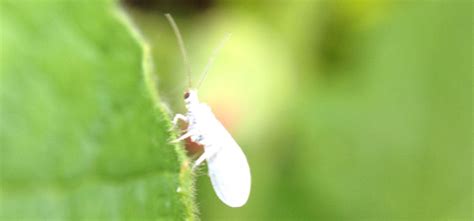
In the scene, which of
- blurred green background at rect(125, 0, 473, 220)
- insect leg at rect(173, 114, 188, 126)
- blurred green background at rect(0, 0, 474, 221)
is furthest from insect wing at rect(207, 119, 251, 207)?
blurred green background at rect(125, 0, 473, 220)

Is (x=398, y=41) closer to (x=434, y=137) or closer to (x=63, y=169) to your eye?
(x=434, y=137)

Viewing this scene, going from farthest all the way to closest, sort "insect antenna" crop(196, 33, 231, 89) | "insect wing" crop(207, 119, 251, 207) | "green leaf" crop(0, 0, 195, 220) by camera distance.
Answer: "insect antenna" crop(196, 33, 231, 89) → "insect wing" crop(207, 119, 251, 207) → "green leaf" crop(0, 0, 195, 220)

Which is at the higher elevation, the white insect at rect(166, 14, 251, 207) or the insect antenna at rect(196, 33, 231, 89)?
the insect antenna at rect(196, 33, 231, 89)

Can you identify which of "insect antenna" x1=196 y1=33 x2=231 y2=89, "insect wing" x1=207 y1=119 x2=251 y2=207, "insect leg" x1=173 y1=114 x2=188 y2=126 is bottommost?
"insect wing" x1=207 y1=119 x2=251 y2=207

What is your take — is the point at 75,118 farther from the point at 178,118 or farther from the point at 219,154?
the point at 219,154

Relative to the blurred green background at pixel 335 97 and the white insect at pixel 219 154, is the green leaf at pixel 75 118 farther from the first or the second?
the blurred green background at pixel 335 97

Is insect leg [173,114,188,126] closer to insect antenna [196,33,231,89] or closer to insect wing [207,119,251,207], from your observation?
insect wing [207,119,251,207]

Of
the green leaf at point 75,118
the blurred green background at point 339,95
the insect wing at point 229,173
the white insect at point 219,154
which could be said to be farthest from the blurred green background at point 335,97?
the green leaf at point 75,118
